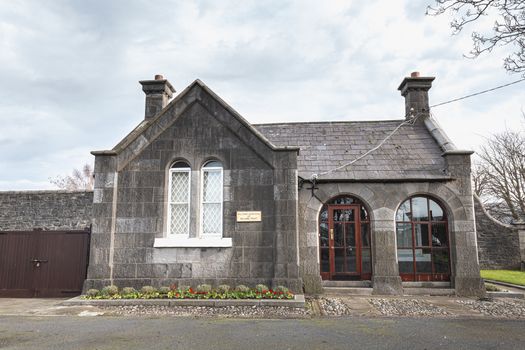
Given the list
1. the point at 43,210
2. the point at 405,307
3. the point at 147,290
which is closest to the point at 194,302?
the point at 147,290

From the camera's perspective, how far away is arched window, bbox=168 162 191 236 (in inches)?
448

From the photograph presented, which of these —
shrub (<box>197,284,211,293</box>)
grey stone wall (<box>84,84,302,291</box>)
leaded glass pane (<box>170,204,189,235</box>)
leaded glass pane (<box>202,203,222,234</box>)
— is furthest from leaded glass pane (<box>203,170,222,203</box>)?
shrub (<box>197,284,211,293</box>)

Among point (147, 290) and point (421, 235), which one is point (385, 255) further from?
point (147, 290)

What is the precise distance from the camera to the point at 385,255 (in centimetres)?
1155

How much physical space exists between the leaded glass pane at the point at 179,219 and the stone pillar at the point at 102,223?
67.0 inches

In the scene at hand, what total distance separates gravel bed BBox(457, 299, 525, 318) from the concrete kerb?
428 cm

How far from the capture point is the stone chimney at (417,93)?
14.8 metres

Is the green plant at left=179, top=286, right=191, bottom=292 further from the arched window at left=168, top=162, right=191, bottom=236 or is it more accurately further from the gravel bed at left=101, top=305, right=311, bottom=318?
the arched window at left=168, top=162, right=191, bottom=236

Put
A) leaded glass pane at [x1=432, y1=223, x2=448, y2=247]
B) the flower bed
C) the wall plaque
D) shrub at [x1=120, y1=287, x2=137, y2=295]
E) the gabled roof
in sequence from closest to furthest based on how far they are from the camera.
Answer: the flower bed → shrub at [x1=120, y1=287, x2=137, y2=295] → the wall plaque → the gabled roof → leaded glass pane at [x1=432, y1=223, x2=448, y2=247]

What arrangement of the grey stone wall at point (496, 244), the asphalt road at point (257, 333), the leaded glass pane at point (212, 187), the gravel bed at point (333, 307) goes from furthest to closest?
1. the grey stone wall at point (496, 244)
2. the leaded glass pane at point (212, 187)
3. the gravel bed at point (333, 307)
4. the asphalt road at point (257, 333)

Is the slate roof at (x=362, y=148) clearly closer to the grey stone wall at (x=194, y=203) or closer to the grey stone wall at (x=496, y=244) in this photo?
the grey stone wall at (x=194, y=203)

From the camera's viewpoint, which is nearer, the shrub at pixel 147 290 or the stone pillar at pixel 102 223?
the shrub at pixel 147 290

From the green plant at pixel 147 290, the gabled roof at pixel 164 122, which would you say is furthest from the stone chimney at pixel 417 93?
the green plant at pixel 147 290

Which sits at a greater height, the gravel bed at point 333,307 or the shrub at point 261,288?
the shrub at point 261,288
